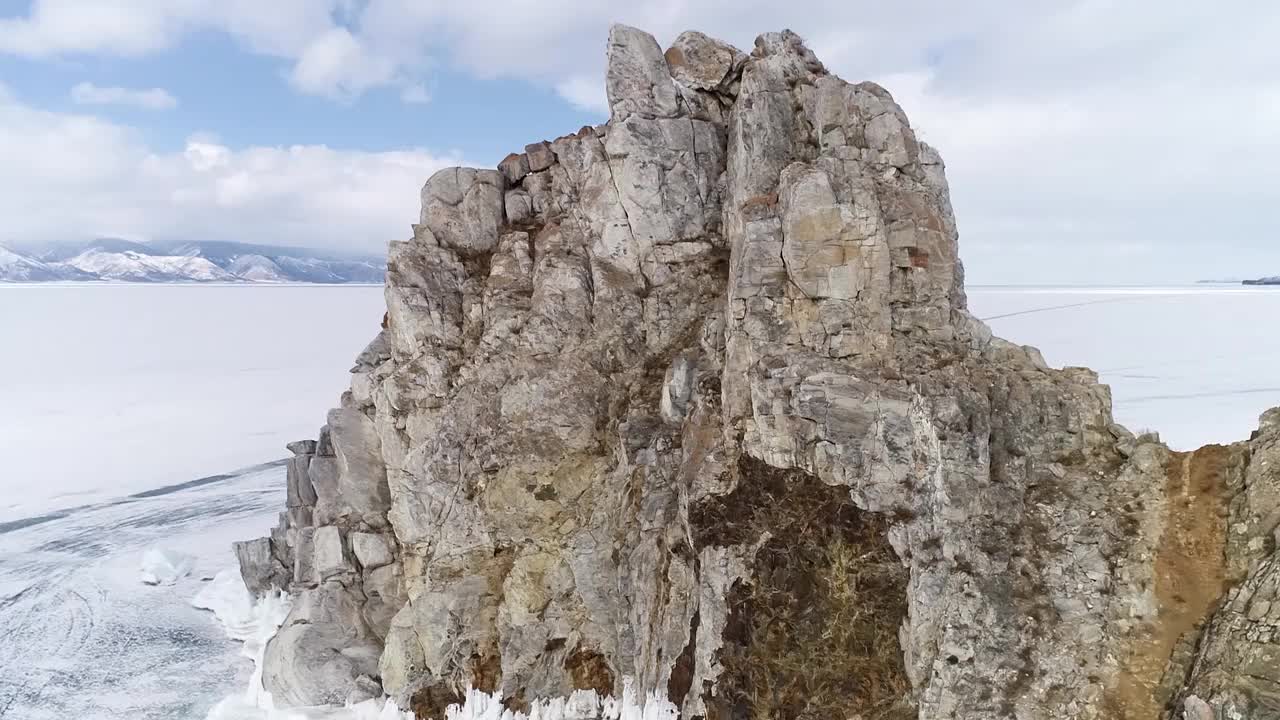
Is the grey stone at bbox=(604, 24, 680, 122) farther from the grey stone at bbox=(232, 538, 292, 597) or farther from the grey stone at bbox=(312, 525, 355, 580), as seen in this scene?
the grey stone at bbox=(232, 538, 292, 597)

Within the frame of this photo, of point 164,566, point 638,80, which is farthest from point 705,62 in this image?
point 164,566

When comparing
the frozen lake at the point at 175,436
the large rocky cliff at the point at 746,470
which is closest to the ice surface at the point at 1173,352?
the frozen lake at the point at 175,436

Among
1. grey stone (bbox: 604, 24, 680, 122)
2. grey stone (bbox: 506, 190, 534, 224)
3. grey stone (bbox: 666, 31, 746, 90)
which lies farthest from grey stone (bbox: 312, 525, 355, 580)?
grey stone (bbox: 666, 31, 746, 90)

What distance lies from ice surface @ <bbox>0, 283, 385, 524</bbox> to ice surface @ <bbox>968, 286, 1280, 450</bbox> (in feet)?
237

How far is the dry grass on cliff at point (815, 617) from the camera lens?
1558 cm

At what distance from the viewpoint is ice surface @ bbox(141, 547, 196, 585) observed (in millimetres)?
37781

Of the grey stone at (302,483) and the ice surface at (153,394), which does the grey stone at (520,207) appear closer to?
the grey stone at (302,483)

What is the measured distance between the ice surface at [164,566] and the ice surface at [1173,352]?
54782 mm

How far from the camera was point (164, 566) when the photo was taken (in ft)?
126

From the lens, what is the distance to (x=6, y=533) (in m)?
46.0

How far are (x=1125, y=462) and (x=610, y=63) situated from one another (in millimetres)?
18680

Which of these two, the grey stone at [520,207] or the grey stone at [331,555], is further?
the grey stone at [331,555]

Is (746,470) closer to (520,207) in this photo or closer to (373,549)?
(520,207)

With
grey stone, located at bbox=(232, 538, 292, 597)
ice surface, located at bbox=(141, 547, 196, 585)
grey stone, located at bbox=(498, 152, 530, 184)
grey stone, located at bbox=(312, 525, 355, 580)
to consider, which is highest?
grey stone, located at bbox=(498, 152, 530, 184)
